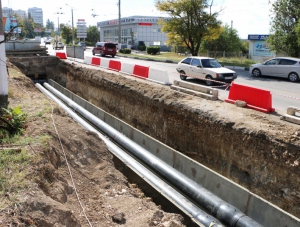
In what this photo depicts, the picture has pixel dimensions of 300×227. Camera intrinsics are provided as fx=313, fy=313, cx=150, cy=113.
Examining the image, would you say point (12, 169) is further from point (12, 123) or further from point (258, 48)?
point (258, 48)

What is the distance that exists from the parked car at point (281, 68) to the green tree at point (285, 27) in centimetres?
569

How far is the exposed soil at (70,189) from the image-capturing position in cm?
448

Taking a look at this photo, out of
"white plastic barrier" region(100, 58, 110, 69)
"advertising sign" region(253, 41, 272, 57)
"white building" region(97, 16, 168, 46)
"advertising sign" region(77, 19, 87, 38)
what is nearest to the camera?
"white plastic barrier" region(100, 58, 110, 69)

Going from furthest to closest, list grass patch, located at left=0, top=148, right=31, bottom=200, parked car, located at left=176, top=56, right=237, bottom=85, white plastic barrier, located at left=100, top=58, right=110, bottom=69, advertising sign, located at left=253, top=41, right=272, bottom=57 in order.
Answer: advertising sign, located at left=253, top=41, right=272, bottom=57 < white plastic barrier, located at left=100, top=58, right=110, bottom=69 < parked car, located at left=176, top=56, right=237, bottom=85 < grass patch, located at left=0, top=148, right=31, bottom=200

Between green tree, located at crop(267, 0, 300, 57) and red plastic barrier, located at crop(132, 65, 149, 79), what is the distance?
581 inches

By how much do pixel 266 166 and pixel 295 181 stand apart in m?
0.80

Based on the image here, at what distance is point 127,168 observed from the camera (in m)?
8.72

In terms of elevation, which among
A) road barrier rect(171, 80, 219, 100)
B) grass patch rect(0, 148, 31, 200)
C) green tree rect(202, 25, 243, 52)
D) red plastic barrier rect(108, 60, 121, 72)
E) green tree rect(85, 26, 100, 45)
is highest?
green tree rect(85, 26, 100, 45)

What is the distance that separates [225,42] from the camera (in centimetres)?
4403

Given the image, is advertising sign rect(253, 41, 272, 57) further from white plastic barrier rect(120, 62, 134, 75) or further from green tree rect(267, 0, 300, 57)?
white plastic barrier rect(120, 62, 134, 75)

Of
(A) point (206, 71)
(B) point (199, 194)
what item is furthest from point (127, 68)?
(B) point (199, 194)

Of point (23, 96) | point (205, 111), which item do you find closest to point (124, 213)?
point (205, 111)

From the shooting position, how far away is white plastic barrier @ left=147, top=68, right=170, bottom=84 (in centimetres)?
1477

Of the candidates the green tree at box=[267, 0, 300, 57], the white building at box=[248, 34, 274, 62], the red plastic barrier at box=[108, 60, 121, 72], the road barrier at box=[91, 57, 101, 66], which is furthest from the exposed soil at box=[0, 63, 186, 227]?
the white building at box=[248, 34, 274, 62]
